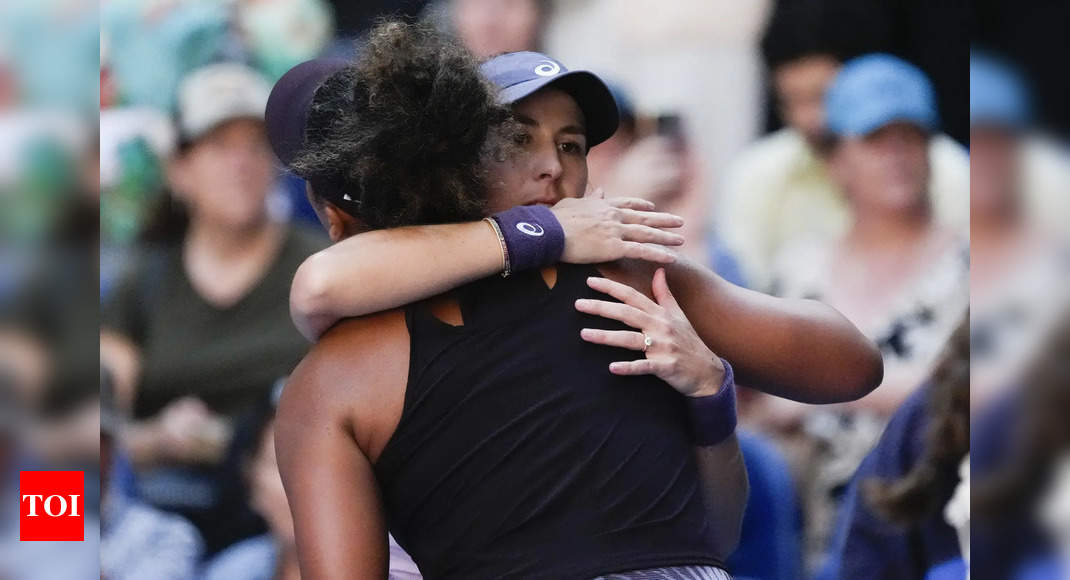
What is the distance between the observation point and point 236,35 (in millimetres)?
3338

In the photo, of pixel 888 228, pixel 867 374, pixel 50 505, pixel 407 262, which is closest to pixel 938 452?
pixel 867 374

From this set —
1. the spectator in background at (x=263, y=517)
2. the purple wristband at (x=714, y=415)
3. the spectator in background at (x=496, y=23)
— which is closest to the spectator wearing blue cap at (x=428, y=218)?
the purple wristband at (x=714, y=415)

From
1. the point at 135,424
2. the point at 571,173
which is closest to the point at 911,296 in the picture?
the point at 571,173

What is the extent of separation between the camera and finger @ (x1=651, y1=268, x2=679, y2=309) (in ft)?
7.46

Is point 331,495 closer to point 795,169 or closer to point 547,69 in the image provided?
point 547,69

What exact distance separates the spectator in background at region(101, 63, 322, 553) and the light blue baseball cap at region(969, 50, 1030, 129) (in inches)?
72.3

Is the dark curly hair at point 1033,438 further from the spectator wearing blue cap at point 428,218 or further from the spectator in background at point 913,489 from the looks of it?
the spectator wearing blue cap at point 428,218

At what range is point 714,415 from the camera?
91.4 inches

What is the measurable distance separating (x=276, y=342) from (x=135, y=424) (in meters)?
0.43

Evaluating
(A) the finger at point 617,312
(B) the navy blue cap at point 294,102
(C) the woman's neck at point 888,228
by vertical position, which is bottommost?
(A) the finger at point 617,312

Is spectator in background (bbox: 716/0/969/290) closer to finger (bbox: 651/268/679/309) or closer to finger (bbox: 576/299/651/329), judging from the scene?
finger (bbox: 651/268/679/309)

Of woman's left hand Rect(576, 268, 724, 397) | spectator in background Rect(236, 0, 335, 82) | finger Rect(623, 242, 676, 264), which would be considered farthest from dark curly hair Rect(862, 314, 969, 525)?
spectator in background Rect(236, 0, 335, 82)

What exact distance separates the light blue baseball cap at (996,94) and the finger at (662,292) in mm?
1443

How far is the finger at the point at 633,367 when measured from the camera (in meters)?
2.07
